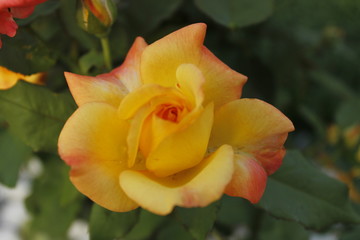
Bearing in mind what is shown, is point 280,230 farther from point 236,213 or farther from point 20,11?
point 20,11

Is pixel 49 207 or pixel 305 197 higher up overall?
pixel 305 197

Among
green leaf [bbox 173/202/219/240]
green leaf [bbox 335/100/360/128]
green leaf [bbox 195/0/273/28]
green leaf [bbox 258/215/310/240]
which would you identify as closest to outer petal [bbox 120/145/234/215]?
green leaf [bbox 173/202/219/240]

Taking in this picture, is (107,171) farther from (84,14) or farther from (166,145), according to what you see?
(84,14)

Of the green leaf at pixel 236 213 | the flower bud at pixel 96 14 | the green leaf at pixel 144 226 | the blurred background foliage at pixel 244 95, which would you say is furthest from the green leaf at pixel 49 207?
the flower bud at pixel 96 14

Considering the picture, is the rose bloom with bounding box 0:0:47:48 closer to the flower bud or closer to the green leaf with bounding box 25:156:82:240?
the flower bud

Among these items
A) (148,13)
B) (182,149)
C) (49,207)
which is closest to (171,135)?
(182,149)

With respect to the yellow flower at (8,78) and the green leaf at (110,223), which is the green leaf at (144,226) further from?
the yellow flower at (8,78)
